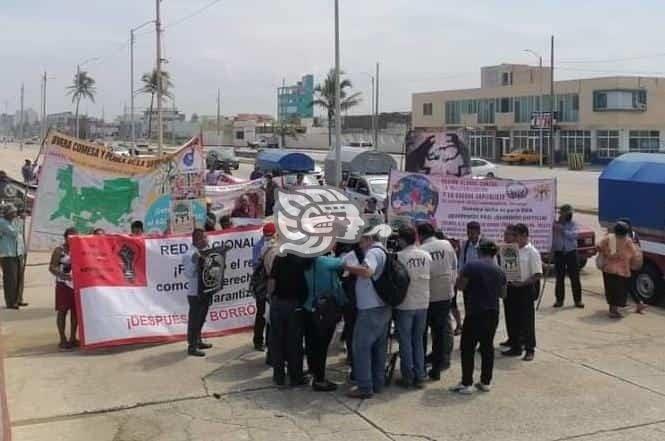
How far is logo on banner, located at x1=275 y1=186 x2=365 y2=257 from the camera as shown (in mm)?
7809

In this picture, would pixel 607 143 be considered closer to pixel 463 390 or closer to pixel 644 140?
pixel 644 140

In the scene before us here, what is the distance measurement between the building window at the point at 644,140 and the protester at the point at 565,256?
197 feet

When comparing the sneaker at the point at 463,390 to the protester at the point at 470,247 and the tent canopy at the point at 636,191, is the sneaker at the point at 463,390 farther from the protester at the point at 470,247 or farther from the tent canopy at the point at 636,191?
the tent canopy at the point at 636,191

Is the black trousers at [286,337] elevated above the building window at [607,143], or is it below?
below

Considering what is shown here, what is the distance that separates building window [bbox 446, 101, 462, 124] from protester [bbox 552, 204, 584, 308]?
74944 millimetres

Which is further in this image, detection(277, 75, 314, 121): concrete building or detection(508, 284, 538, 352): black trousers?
detection(277, 75, 314, 121): concrete building

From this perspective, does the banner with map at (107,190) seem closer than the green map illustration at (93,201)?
Yes

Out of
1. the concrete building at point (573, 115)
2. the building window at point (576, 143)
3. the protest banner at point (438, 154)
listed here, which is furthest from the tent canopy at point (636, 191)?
the building window at point (576, 143)

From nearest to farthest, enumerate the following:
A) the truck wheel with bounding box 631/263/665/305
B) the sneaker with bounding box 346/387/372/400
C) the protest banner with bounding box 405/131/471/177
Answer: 1. the sneaker with bounding box 346/387/372/400
2. the truck wheel with bounding box 631/263/665/305
3. the protest banner with bounding box 405/131/471/177

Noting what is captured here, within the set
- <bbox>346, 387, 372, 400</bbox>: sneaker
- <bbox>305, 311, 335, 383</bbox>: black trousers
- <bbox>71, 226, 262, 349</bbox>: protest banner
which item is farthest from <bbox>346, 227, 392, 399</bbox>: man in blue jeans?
<bbox>71, 226, 262, 349</bbox>: protest banner

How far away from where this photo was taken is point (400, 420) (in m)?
7.34

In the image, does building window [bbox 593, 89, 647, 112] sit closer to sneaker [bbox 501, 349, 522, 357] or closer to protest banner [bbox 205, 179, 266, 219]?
protest banner [bbox 205, 179, 266, 219]

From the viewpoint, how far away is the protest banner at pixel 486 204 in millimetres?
12927

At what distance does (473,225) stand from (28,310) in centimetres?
715
